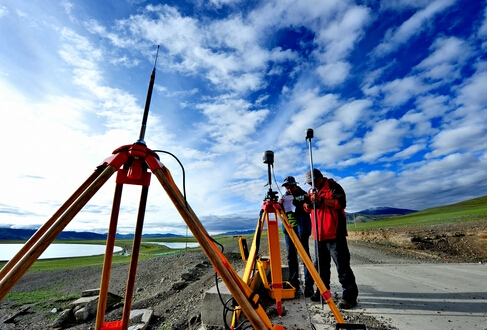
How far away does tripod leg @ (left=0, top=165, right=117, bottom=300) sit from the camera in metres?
1.20

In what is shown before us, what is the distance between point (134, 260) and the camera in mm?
2117

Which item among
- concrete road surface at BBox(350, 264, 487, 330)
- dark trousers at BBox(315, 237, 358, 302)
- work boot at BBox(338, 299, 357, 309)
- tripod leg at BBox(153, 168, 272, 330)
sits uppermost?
tripod leg at BBox(153, 168, 272, 330)

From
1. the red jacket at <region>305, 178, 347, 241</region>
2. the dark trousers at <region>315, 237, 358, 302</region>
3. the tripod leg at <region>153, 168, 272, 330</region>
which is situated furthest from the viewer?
the red jacket at <region>305, 178, 347, 241</region>

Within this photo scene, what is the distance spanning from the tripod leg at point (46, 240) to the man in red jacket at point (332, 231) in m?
3.75

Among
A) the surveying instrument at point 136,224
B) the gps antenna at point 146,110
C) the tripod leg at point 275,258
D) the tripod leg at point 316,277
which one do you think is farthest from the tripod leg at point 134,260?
the tripod leg at point 316,277

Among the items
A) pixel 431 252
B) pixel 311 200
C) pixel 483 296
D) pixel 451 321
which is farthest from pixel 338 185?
pixel 431 252

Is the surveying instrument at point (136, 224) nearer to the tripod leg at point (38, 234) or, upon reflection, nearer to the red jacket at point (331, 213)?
the tripod leg at point (38, 234)

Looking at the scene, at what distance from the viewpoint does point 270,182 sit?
3779 millimetres

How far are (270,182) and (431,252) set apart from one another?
41.9 feet

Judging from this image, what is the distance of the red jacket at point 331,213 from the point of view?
453cm

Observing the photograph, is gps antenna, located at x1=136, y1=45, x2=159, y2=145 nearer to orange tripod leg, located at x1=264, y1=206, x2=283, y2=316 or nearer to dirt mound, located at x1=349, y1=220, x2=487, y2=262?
orange tripod leg, located at x1=264, y1=206, x2=283, y2=316

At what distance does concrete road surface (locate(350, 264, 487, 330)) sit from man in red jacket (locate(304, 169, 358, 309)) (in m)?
0.45

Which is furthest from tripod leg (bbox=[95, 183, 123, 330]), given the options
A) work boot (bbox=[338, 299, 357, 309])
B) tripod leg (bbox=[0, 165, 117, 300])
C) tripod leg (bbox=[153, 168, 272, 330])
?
work boot (bbox=[338, 299, 357, 309])

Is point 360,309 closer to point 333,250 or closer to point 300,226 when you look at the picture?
point 333,250
